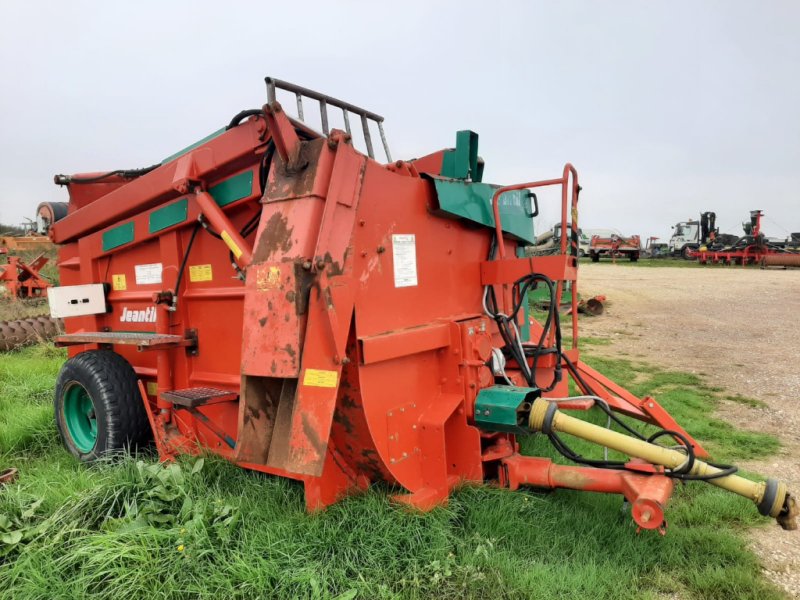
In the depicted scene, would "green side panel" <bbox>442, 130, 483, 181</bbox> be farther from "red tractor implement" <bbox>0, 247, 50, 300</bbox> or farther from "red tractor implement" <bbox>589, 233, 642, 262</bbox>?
"red tractor implement" <bbox>589, 233, 642, 262</bbox>

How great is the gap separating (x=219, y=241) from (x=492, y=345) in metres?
1.79

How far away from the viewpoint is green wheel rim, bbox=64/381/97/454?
12.7ft

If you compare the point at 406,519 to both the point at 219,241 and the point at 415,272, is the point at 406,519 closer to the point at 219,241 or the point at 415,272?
the point at 415,272

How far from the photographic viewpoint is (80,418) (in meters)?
3.97

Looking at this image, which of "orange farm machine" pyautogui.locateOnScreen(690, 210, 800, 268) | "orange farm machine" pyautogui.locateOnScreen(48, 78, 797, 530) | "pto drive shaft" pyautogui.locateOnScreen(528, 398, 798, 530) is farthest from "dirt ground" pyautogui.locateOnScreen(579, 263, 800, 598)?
"orange farm machine" pyautogui.locateOnScreen(690, 210, 800, 268)

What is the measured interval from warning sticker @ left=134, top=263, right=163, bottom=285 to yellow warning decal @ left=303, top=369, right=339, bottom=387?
177 cm

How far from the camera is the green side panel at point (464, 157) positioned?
3592 mm

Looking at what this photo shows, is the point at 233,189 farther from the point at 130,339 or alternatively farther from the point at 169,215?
the point at 130,339

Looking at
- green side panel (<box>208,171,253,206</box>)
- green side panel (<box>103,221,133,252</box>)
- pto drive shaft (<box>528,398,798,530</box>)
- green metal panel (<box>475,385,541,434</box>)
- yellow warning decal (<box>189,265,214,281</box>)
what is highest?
green side panel (<box>208,171,253,206</box>)

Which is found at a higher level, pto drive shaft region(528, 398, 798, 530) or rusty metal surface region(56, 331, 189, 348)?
rusty metal surface region(56, 331, 189, 348)

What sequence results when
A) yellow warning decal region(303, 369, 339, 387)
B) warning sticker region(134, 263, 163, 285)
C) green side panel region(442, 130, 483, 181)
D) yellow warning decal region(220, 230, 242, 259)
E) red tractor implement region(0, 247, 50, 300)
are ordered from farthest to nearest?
red tractor implement region(0, 247, 50, 300), warning sticker region(134, 263, 163, 285), green side panel region(442, 130, 483, 181), yellow warning decal region(220, 230, 242, 259), yellow warning decal region(303, 369, 339, 387)

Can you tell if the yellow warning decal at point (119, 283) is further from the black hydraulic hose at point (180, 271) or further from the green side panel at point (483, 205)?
the green side panel at point (483, 205)

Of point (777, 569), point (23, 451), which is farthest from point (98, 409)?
point (777, 569)

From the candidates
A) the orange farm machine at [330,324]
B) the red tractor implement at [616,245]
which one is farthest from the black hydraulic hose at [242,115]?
the red tractor implement at [616,245]
